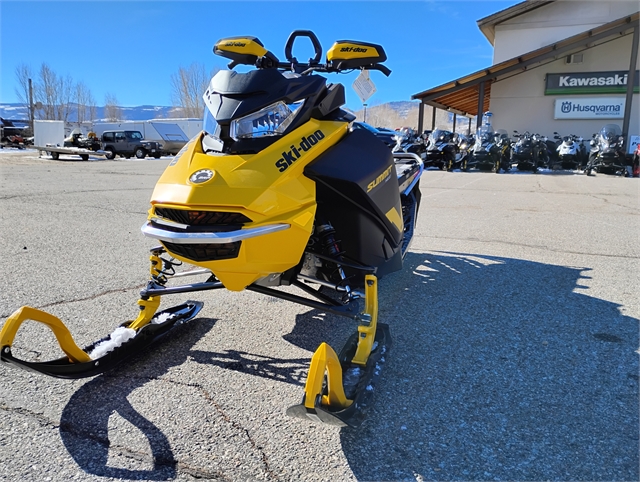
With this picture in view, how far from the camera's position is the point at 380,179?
108 inches

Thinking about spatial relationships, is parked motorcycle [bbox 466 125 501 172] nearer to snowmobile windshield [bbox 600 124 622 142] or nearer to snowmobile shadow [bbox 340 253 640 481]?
snowmobile windshield [bbox 600 124 622 142]

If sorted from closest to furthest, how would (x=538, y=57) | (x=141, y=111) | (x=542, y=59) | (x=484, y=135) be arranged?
(x=484, y=135)
(x=542, y=59)
(x=538, y=57)
(x=141, y=111)

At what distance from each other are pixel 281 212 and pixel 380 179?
0.82 m

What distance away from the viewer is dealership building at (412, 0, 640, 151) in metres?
23.3

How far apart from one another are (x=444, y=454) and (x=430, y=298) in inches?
76.8

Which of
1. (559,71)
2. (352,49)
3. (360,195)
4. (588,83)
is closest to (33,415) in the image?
(360,195)

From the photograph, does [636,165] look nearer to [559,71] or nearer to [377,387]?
[559,71]

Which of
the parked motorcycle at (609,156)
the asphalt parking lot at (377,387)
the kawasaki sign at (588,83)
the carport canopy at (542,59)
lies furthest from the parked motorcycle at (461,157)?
the asphalt parking lot at (377,387)

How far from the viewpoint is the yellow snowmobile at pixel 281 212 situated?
207 cm

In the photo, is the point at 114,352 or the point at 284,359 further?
the point at 284,359

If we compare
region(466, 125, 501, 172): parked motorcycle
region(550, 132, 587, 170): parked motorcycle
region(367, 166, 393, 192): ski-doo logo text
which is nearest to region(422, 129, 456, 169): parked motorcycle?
region(466, 125, 501, 172): parked motorcycle

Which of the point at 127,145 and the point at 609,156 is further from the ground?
the point at 127,145

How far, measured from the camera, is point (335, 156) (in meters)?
2.48

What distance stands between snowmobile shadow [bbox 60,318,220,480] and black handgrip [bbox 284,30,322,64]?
6.51 ft
